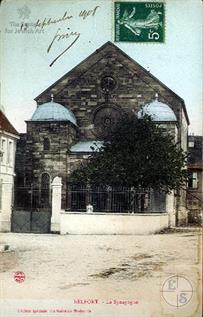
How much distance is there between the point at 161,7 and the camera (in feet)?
14.5

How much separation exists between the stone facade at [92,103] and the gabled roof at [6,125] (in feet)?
0.67

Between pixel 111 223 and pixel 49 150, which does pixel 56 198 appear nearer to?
pixel 49 150

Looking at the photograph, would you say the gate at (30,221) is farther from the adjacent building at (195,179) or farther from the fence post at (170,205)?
the adjacent building at (195,179)

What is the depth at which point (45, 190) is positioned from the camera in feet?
17.2

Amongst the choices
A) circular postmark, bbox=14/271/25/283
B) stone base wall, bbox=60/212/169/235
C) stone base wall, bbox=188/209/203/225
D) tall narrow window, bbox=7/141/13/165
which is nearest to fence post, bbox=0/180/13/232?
tall narrow window, bbox=7/141/13/165

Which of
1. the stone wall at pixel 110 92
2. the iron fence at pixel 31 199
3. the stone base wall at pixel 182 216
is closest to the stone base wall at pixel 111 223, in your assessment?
the stone base wall at pixel 182 216

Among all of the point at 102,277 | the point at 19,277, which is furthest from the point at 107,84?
the point at 19,277

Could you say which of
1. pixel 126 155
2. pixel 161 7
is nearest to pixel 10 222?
pixel 126 155

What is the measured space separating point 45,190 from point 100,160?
57cm

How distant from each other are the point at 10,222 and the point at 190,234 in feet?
4.75

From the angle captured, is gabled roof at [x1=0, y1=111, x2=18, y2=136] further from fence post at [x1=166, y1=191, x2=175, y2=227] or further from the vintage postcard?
fence post at [x1=166, y1=191, x2=175, y2=227]

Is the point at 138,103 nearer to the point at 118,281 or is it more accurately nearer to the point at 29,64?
the point at 29,64

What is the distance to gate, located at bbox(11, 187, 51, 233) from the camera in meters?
4.99

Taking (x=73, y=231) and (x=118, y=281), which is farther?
(x=73, y=231)
